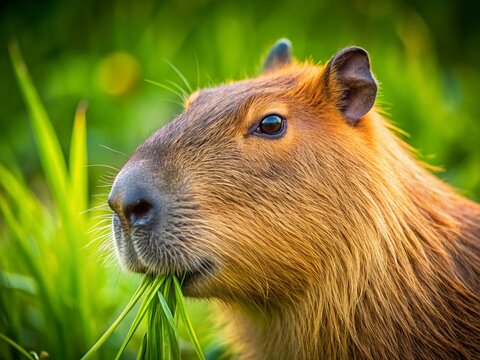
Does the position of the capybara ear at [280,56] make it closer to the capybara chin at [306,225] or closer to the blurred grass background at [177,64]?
the capybara chin at [306,225]

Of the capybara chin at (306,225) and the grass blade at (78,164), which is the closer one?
the capybara chin at (306,225)

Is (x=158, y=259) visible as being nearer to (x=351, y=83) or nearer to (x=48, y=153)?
(x=351, y=83)

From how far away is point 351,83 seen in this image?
297 centimetres

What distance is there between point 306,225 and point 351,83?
25.1 inches

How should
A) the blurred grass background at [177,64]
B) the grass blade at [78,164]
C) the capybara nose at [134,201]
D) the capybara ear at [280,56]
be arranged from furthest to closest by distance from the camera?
the blurred grass background at [177,64]
the grass blade at [78,164]
the capybara ear at [280,56]
the capybara nose at [134,201]

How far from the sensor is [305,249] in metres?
2.74

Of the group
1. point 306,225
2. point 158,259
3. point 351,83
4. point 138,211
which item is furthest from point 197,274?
point 351,83

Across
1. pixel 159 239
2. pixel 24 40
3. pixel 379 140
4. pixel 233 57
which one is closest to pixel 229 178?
pixel 159 239

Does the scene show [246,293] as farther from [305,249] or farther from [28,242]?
[28,242]

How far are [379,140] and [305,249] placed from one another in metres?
0.59

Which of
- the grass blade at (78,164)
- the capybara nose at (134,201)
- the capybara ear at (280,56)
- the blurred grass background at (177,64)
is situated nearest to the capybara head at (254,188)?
the capybara nose at (134,201)

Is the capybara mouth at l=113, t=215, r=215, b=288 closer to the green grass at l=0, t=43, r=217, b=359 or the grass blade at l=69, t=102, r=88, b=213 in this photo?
the green grass at l=0, t=43, r=217, b=359

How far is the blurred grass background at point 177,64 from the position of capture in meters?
5.41

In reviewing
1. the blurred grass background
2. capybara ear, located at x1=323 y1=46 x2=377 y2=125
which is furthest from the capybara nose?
the blurred grass background
